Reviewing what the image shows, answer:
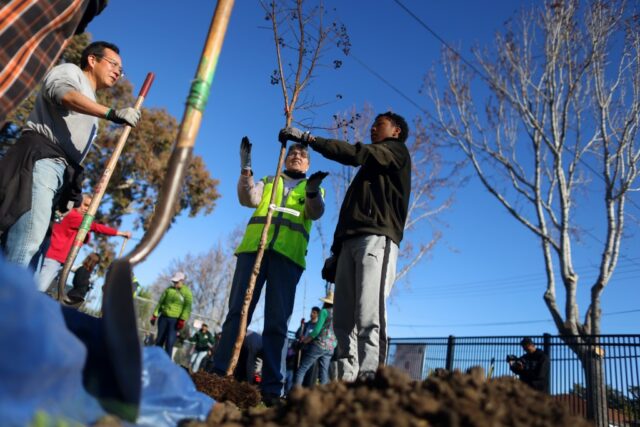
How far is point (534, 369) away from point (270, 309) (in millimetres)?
6151

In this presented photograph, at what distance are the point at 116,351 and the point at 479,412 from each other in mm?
941

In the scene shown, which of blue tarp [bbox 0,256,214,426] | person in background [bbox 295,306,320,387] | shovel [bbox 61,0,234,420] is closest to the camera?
blue tarp [bbox 0,256,214,426]

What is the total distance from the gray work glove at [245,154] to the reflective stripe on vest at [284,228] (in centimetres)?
34

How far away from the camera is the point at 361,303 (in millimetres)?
2734

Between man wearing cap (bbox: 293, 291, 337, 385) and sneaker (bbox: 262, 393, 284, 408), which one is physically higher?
man wearing cap (bbox: 293, 291, 337, 385)

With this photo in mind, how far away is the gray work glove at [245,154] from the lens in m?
3.44

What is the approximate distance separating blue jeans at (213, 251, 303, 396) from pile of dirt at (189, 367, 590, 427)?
70.6 inches

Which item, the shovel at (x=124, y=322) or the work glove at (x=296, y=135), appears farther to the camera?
the work glove at (x=296, y=135)

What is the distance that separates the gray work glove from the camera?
11.3 ft

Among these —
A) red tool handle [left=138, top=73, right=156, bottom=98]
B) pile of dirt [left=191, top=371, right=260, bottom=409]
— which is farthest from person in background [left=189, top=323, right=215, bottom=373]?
pile of dirt [left=191, top=371, right=260, bottom=409]

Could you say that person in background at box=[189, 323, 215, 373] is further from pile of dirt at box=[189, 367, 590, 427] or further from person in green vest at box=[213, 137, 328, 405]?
pile of dirt at box=[189, 367, 590, 427]

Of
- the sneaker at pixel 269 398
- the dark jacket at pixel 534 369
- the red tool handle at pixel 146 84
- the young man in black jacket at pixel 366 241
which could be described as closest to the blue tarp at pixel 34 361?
the sneaker at pixel 269 398

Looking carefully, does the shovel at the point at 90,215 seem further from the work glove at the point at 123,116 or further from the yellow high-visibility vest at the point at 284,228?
the yellow high-visibility vest at the point at 284,228

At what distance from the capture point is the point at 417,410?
3.67 ft
